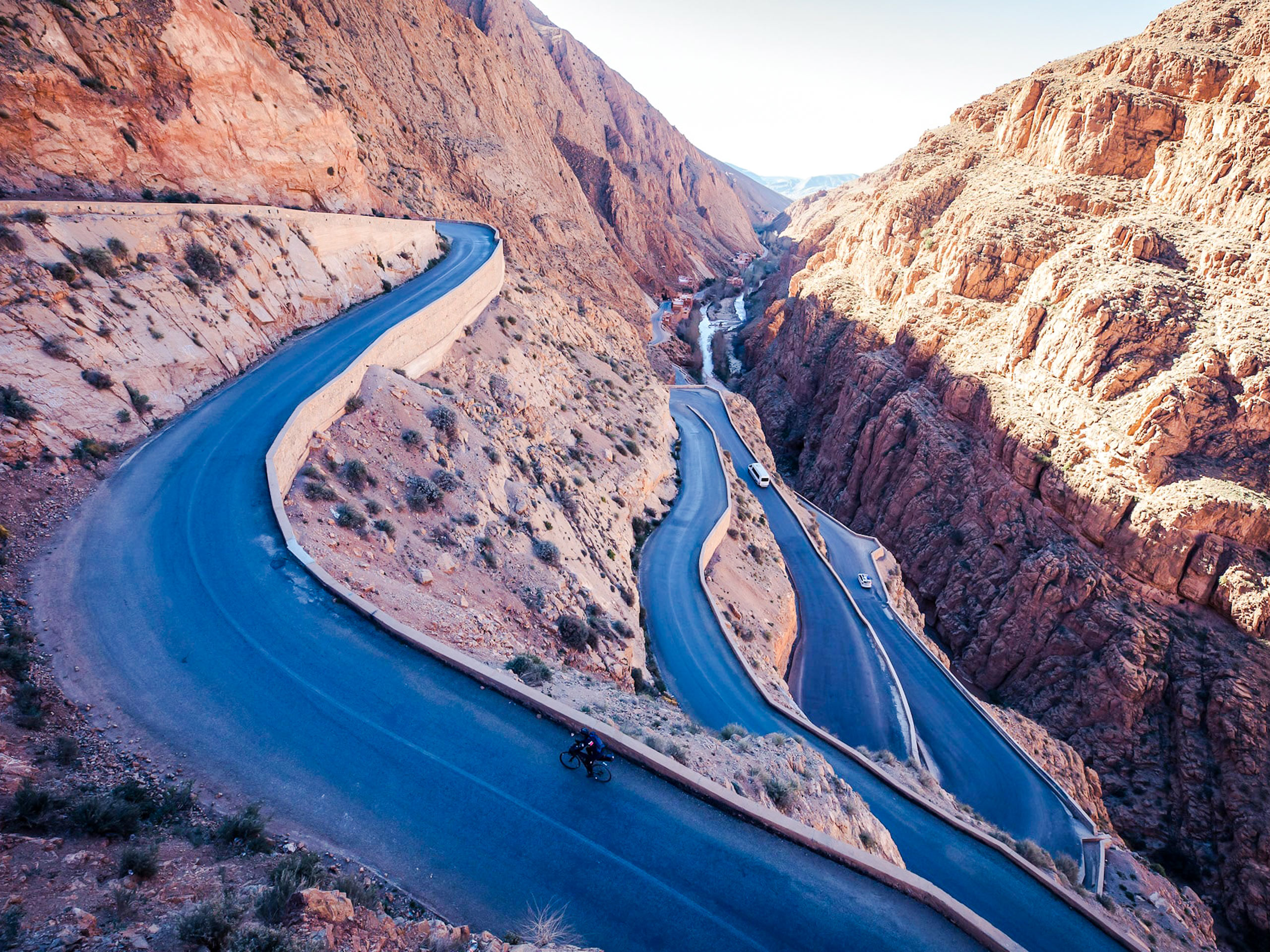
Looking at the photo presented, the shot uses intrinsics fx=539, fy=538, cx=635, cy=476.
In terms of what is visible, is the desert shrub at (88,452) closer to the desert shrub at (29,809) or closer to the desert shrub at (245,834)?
the desert shrub at (29,809)

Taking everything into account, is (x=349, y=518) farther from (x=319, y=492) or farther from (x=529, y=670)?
(x=529, y=670)

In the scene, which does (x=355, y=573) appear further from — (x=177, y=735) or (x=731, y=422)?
(x=731, y=422)

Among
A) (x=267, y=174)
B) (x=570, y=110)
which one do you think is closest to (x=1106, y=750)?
(x=267, y=174)

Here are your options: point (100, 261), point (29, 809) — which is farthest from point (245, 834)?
point (100, 261)

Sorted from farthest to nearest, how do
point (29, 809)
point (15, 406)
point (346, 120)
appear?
1. point (346, 120)
2. point (15, 406)
3. point (29, 809)

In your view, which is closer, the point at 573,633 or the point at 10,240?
the point at 10,240

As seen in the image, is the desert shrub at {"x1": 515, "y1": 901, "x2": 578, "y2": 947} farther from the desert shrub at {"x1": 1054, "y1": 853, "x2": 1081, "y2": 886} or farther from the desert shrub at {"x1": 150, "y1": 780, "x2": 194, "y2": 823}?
the desert shrub at {"x1": 1054, "y1": 853, "x2": 1081, "y2": 886}
